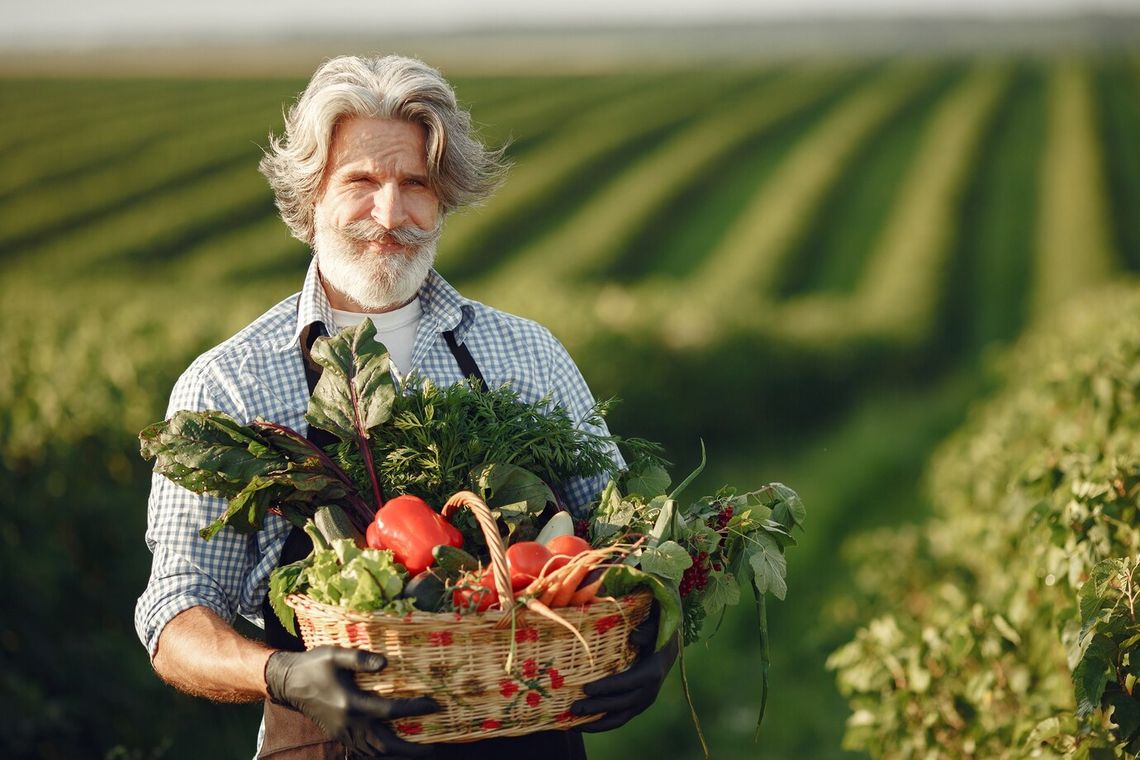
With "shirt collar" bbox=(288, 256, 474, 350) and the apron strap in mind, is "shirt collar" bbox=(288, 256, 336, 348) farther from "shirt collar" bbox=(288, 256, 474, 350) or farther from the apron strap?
the apron strap

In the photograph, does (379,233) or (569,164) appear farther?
(569,164)

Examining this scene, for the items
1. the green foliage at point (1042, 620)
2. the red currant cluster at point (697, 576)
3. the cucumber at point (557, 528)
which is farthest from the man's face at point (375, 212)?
the green foliage at point (1042, 620)

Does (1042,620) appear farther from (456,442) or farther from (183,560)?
(183,560)

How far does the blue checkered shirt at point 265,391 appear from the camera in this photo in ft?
8.50

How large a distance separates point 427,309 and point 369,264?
0.73 ft

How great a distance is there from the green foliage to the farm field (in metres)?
1.94

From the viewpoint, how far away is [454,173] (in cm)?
296

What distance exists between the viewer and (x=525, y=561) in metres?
2.25

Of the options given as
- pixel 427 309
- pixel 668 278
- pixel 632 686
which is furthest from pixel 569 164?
pixel 632 686

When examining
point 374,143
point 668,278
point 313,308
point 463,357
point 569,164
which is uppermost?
point 569,164

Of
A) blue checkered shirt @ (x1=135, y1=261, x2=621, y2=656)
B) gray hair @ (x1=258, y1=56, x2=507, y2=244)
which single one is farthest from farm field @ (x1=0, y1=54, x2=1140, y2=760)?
blue checkered shirt @ (x1=135, y1=261, x2=621, y2=656)

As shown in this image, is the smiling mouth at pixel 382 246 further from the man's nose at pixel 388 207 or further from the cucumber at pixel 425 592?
the cucumber at pixel 425 592

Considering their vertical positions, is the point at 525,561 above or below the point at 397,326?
below

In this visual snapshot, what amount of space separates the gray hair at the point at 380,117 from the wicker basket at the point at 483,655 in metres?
0.97
